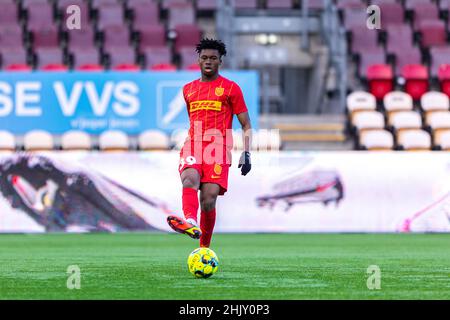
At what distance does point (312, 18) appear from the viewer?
24.5 m

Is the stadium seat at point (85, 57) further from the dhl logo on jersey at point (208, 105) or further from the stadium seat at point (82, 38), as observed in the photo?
the dhl logo on jersey at point (208, 105)

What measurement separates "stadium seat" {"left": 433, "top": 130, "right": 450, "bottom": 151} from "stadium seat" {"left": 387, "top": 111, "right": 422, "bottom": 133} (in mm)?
474

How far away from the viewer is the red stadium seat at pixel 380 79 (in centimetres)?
2270

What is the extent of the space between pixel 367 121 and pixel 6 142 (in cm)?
663

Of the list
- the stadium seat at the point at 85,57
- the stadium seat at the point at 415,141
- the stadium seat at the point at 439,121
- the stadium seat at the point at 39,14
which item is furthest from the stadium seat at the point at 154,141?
the stadium seat at the point at 39,14

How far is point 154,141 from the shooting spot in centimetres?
1931

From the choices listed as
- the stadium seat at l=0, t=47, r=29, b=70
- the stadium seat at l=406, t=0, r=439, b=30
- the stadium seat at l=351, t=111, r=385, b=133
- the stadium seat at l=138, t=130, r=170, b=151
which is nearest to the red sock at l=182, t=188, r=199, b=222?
the stadium seat at l=138, t=130, r=170, b=151

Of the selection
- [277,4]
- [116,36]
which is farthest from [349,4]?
[116,36]

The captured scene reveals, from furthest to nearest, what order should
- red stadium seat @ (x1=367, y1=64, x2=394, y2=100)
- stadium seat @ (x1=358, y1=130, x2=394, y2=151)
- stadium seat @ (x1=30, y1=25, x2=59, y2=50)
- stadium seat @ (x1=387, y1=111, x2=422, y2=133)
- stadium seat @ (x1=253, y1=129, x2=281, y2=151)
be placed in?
stadium seat @ (x1=30, y1=25, x2=59, y2=50), red stadium seat @ (x1=367, y1=64, x2=394, y2=100), stadium seat @ (x1=387, y1=111, x2=422, y2=133), stadium seat @ (x1=358, y1=130, x2=394, y2=151), stadium seat @ (x1=253, y1=129, x2=281, y2=151)

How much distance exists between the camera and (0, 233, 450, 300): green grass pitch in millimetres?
7500

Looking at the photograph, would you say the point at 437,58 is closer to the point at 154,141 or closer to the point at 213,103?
the point at 154,141

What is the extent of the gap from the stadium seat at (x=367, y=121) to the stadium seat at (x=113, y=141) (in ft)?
14.6

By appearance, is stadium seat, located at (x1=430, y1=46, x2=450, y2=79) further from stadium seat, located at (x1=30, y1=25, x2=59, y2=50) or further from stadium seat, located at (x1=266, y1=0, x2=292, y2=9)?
stadium seat, located at (x1=30, y1=25, x2=59, y2=50)
